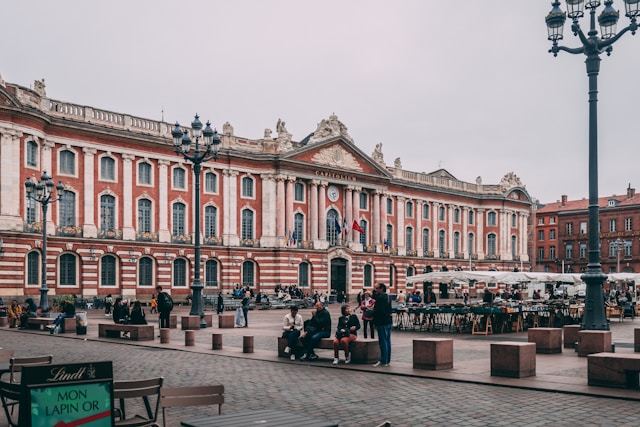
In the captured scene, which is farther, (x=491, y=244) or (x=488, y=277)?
(x=491, y=244)

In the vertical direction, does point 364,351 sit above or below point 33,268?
below

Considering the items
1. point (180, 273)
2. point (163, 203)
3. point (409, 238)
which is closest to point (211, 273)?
point (180, 273)

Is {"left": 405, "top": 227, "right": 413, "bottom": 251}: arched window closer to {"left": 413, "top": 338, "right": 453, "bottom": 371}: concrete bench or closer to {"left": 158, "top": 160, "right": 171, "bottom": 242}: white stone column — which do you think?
{"left": 158, "top": 160, "right": 171, "bottom": 242}: white stone column

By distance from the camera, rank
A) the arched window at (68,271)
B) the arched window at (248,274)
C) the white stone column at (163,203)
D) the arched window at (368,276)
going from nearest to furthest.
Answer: the arched window at (68,271) → the white stone column at (163,203) → the arched window at (248,274) → the arched window at (368,276)

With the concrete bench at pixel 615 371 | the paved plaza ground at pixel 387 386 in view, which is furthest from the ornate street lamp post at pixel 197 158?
the concrete bench at pixel 615 371

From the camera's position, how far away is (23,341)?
24891 mm

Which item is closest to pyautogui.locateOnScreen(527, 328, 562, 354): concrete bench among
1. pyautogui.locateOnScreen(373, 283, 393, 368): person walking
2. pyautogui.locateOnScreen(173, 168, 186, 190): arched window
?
pyautogui.locateOnScreen(373, 283, 393, 368): person walking

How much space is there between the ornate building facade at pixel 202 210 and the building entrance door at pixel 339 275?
0.09m

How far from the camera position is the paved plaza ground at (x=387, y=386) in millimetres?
10875

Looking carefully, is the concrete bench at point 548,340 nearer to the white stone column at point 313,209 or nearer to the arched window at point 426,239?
the white stone column at point 313,209

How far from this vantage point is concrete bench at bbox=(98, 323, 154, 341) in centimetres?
2470

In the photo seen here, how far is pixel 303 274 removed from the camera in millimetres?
62000

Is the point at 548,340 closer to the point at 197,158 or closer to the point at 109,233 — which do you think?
the point at 197,158

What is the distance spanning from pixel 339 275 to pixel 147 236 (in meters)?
19.4
